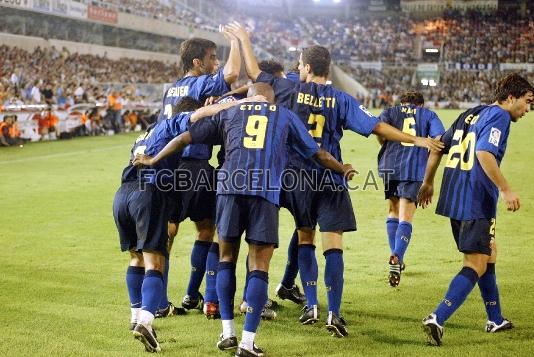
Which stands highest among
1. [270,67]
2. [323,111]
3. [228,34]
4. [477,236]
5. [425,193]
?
[228,34]

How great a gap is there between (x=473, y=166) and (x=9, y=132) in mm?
18426

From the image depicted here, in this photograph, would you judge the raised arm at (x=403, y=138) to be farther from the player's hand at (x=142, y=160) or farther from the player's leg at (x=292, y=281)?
the player's hand at (x=142, y=160)

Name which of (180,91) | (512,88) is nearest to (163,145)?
(180,91)

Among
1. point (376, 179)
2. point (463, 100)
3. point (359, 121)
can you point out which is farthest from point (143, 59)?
point (359, 121)

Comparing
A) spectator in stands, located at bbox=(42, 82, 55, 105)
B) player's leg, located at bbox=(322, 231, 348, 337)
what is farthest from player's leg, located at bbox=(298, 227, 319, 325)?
spectator in stands, located at bbox=(42, 82, 55, 105)

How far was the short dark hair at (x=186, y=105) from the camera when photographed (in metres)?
5.76

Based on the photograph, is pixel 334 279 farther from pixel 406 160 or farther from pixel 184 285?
pixel 406 160

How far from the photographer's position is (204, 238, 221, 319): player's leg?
20.0 feet

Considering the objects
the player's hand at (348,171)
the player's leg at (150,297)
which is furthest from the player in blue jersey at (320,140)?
the player's leg at (150,297)

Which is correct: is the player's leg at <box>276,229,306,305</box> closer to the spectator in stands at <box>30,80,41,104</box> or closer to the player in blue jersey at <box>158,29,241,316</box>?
the player in blue jersey at <box>158,29,241,316</box>

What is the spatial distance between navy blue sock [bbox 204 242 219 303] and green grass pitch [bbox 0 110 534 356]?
0.71 feet

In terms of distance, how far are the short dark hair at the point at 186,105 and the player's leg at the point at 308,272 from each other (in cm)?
141

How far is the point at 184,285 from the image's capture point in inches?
285

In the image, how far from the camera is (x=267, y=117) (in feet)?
16.9
